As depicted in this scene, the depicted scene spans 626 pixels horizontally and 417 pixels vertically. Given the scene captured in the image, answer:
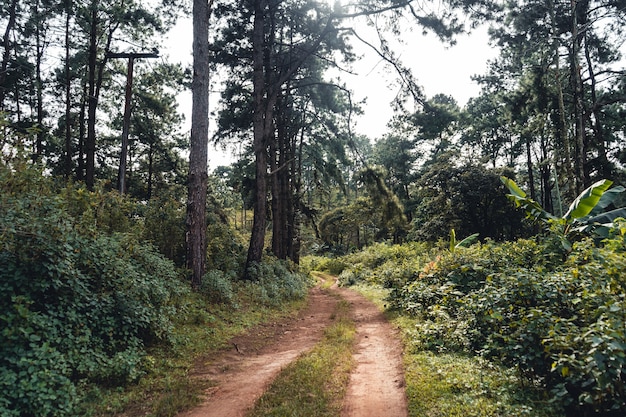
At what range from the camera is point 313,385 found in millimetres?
5309

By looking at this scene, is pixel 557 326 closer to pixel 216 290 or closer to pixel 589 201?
pixel 589 201

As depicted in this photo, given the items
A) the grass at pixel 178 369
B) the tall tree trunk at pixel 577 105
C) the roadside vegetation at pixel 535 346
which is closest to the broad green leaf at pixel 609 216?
the roadside vegetation at pixel 535 346

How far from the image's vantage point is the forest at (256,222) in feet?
14.3

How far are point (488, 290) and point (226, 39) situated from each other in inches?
562

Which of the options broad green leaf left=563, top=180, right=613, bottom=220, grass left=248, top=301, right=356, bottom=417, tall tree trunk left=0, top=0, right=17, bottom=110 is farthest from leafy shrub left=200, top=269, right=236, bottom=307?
tall tree trunk left=0, top=0, right=17, bottom=110

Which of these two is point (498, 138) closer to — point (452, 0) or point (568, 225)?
point (452, 0)

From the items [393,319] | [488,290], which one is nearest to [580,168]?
[393,319]

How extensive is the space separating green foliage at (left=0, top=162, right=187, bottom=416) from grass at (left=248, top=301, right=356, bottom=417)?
6.59ft

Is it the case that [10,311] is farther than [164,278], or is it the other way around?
[164,278]

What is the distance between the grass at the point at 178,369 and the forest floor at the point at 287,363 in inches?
8.4

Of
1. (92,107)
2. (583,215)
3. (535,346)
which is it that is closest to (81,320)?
(535,346)

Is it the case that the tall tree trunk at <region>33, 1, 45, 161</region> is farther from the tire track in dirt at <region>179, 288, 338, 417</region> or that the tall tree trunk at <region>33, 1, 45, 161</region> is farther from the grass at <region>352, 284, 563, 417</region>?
the grass at <region>352, 284, 563, 417</region>

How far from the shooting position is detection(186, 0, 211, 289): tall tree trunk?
396 inches

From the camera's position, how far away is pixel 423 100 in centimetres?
1255
